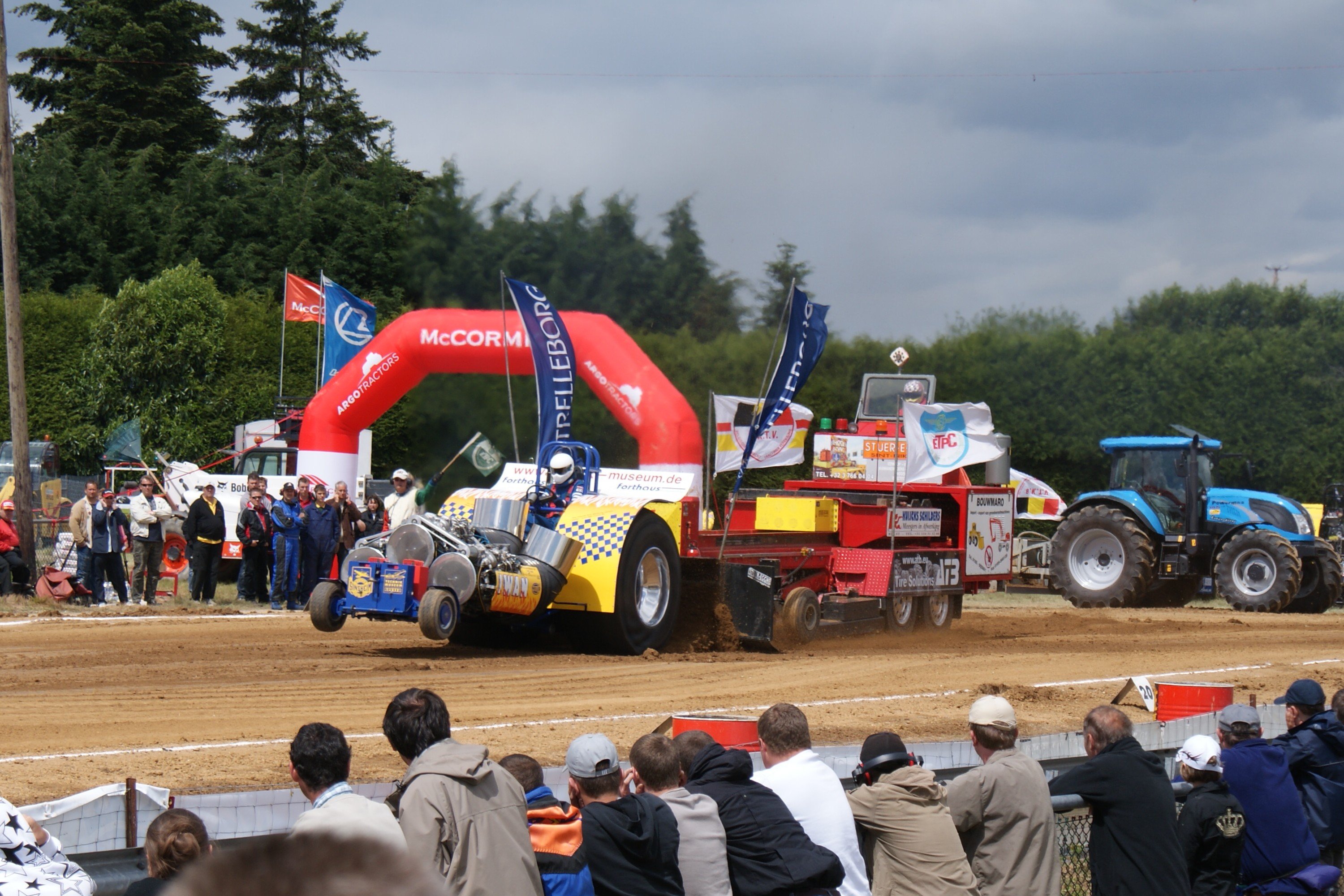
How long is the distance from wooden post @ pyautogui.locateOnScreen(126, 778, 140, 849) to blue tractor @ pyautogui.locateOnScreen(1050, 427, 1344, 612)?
1855 centimetres

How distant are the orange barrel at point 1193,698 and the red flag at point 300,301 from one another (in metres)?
20.4

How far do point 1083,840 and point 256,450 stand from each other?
17235 mm

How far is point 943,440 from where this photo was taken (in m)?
17.3

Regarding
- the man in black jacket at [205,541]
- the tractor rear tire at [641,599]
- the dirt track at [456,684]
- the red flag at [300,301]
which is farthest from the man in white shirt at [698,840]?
the red flag at [300,301]

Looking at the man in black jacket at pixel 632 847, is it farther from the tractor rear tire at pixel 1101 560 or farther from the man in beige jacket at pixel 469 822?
the tractor rear tire at pixel 1101 560

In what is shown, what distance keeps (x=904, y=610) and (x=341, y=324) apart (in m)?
9.75

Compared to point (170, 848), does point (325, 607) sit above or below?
below

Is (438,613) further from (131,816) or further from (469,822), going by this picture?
(469,822)

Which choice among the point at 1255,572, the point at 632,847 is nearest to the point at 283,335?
the point at 1255,572

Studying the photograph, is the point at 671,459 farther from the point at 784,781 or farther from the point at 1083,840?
the point at 784,781

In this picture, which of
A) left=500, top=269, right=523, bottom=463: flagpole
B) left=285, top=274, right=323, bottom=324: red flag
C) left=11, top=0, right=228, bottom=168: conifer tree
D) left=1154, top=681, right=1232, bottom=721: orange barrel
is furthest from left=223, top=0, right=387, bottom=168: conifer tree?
left=1154, top=681, right=1232, bottom=721: orange barrel

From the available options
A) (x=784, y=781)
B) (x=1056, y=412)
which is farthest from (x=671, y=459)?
(x=1056, y=412)

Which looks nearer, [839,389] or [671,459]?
[671,459]

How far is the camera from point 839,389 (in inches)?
1087
